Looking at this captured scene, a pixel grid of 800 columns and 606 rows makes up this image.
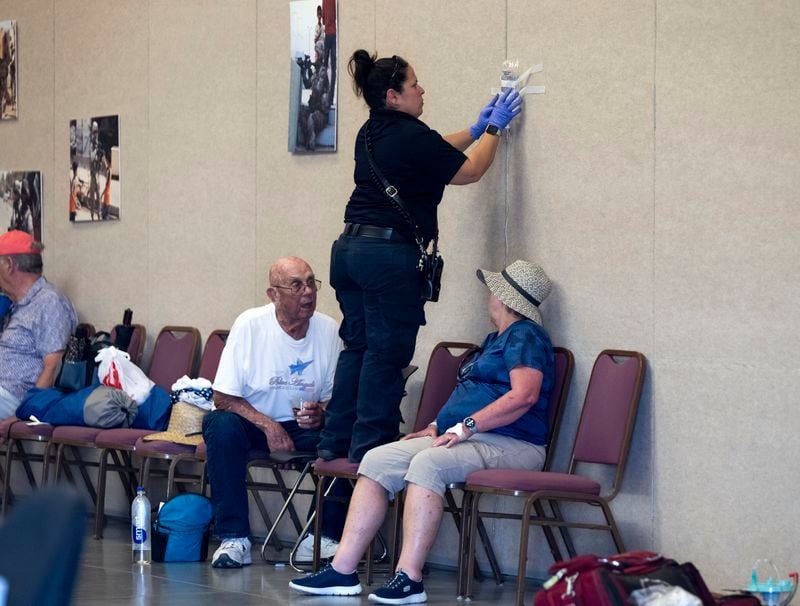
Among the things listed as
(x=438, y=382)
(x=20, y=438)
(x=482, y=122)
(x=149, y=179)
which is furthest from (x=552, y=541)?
(x=149, y=179)

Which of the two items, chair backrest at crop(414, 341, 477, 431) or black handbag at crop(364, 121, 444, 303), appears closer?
black handbag at crop(364, 121, 444, 303)

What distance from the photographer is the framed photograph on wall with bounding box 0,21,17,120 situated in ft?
25.5

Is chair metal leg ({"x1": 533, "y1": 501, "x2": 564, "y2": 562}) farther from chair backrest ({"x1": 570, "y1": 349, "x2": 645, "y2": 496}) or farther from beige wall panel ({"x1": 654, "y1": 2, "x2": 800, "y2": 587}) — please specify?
beige wall panel ({"x1": 654, "y1": 2, "x2": 800, "y2": 587})

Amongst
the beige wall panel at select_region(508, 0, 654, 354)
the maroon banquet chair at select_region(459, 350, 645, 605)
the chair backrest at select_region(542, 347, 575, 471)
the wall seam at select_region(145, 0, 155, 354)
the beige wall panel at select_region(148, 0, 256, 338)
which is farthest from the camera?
the wall seam at select_region(145, 0, 155, 354)

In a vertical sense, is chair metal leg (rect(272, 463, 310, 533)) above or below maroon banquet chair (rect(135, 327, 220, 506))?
below

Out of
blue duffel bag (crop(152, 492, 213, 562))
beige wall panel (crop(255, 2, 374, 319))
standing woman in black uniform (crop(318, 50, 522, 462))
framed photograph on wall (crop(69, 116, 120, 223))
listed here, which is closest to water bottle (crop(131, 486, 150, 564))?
blue duffel bag (crop(152, 492, 213, 562))

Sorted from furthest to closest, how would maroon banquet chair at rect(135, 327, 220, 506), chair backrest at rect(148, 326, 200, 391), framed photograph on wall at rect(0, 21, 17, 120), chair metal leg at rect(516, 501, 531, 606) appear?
framed photograph on wall at rect(0, 21, 17, 120) → chair backrest at rect(148, 326, 200, 391) → maroon banquet chair at rect(135, 327, 220, 506) → chair metal leg at rect(516, 501, 531, 606)

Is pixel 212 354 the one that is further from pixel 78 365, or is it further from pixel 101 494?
pixel 101 494

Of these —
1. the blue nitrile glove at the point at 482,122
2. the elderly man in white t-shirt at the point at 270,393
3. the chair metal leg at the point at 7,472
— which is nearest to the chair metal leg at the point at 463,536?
the elderly man in white t-shirt at the point at 270,393

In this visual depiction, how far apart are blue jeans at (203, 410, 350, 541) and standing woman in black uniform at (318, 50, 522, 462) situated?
0.46 m

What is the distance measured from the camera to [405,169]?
483 cm

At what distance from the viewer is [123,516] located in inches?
272

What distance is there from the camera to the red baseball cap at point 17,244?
694cm

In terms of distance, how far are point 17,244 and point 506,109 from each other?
314cm
